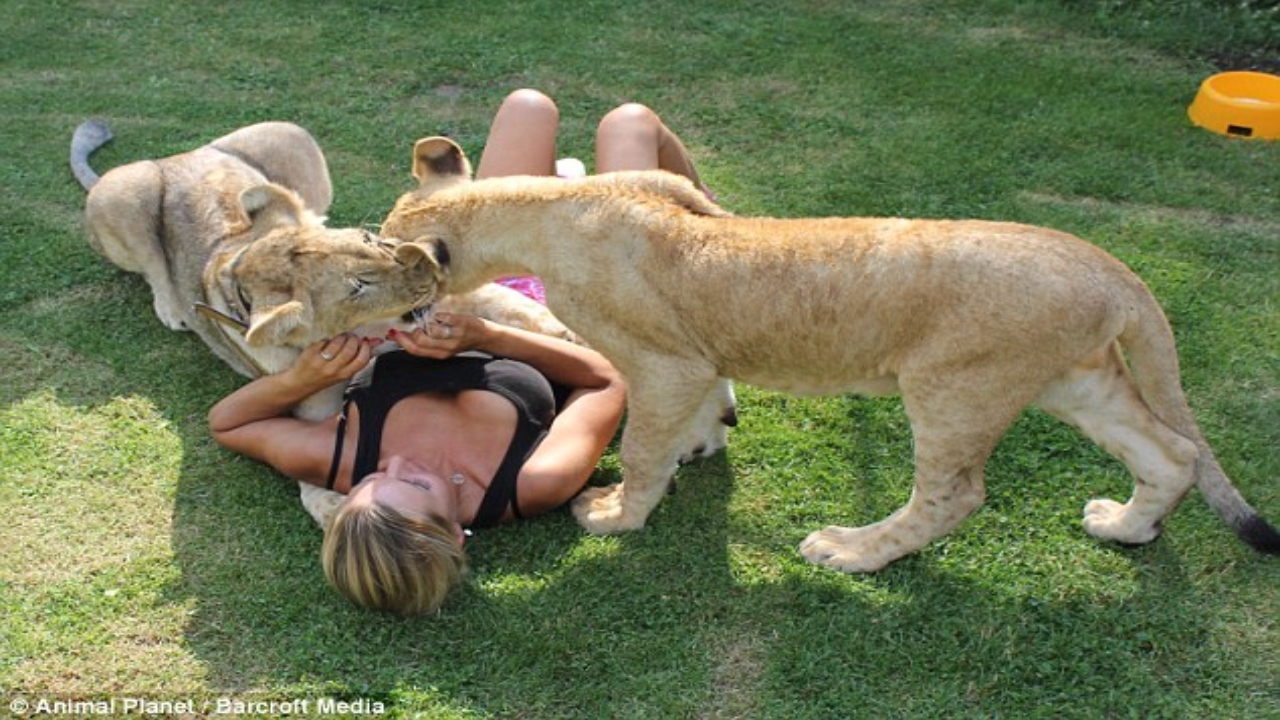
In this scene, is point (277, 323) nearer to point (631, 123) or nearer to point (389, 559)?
point (389, 559)

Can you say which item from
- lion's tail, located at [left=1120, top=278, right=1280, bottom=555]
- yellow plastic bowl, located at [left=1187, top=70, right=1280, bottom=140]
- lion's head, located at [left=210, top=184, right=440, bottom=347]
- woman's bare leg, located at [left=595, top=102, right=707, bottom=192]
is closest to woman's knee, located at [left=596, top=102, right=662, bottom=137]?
woman's bare leg, located at [left=595, top=102, right=707, bottom=192]

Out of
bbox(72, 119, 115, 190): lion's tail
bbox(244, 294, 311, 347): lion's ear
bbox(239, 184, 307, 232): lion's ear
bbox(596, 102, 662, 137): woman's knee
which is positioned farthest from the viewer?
bbox(72, 119, 115, 190): lion's tail

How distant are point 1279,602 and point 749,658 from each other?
6.22 feet

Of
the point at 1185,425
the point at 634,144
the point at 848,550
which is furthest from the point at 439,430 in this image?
the point at 1185,425

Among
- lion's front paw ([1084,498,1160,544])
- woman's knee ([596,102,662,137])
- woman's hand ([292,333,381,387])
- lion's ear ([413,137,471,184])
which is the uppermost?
lion's ear ([413,137,471,184])

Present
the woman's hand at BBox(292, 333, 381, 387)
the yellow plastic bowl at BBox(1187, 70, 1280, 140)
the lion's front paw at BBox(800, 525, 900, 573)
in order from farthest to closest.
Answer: the yellow plastic bowl at BBox(1187, 70, 1280, 140) → the woman's hand at BBox(292, 333, 381, 387) → the lion's front paw at BBox(800, 525, 900, 573)

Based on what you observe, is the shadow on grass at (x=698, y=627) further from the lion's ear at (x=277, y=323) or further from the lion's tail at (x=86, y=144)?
the lion's tail at (x=86, y=144)

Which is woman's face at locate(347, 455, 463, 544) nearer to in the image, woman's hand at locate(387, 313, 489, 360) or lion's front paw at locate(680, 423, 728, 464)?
woman's hand at locate(387, 313, 489, 360)

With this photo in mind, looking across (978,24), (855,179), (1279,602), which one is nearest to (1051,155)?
(855,179)

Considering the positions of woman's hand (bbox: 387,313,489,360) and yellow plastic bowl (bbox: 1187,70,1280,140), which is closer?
woman's hand (bbox: 387,313,489,360)

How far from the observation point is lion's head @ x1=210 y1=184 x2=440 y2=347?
412 cm

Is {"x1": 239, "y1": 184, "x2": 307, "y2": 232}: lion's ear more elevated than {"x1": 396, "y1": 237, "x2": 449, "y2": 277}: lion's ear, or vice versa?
{"x1": 396, "y1": 237, "x2": 449, "y2": 277}: lion's ear

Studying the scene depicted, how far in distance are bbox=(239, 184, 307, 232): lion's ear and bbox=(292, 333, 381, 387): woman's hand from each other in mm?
615

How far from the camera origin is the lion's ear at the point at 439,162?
4379 millimetres
